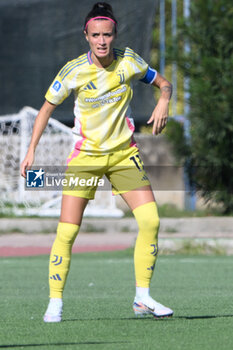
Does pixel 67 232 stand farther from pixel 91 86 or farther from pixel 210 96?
pixel 210 96

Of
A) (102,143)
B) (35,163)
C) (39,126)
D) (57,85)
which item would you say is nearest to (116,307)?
(102,143)

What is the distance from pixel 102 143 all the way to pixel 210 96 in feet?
48.1

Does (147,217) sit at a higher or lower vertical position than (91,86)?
lower

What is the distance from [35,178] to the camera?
638 centimetres

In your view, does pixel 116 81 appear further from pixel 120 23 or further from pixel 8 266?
pixel 120 23

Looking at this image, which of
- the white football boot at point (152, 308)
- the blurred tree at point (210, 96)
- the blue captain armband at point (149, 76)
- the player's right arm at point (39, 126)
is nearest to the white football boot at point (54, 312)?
the white football boot at point (152, 308)

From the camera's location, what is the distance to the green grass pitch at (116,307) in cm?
535

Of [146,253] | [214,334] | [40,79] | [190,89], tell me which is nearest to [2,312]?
[146,253]

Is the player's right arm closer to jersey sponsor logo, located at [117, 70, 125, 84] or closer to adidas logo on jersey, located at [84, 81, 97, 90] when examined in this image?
adidas logo on jersey, located at [84, 81, 97, 90]

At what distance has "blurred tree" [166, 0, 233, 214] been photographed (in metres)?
20.6

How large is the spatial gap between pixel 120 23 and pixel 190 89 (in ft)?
14.2

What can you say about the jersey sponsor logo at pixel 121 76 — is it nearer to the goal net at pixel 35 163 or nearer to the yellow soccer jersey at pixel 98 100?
the yellow soccer jersey at pixel 98 100

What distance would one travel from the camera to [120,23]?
24.1 metres

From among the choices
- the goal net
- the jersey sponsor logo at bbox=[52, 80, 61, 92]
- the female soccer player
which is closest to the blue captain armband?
the female soccer player
